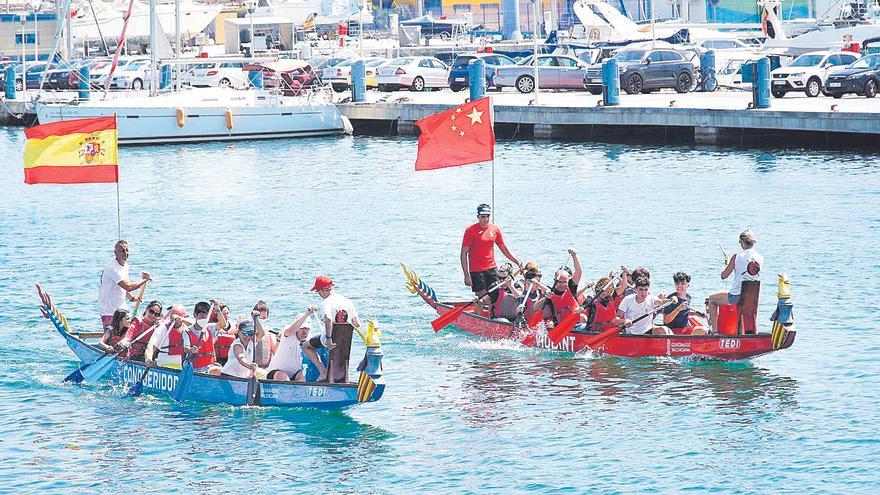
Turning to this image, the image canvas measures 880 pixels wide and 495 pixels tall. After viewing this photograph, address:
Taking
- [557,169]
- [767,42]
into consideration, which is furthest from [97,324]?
[767,42]

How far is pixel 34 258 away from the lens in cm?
2938

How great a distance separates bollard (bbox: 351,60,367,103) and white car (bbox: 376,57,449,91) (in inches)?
210

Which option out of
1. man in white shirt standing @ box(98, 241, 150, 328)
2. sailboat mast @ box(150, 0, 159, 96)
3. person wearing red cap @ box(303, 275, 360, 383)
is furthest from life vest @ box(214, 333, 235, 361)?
sailboat mast @ box(150, 0, 159, 96)

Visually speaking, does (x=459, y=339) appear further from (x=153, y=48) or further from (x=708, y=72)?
(x=708, y=72)

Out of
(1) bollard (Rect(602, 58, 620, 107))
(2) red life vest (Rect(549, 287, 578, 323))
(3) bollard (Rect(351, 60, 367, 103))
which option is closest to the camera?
(2) red life vest (Rect(549, 287, 578, 323))

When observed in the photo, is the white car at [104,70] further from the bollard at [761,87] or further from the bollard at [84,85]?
the bollard at [761,87]

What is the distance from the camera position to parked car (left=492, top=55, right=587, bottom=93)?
54.3 metres

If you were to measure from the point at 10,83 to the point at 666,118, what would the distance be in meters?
32.0

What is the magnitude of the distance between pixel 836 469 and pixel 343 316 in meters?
5.79

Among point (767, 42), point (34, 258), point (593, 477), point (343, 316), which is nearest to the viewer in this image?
point (593, 477)

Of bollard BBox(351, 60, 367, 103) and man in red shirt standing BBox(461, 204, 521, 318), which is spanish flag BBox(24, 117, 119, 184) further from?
bollard BBox(351, 60, 367, 103)

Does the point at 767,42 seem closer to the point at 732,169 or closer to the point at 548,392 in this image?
the point at 732,169

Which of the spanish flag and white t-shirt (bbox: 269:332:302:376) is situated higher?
the spanish flag

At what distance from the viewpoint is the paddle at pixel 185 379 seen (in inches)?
673
